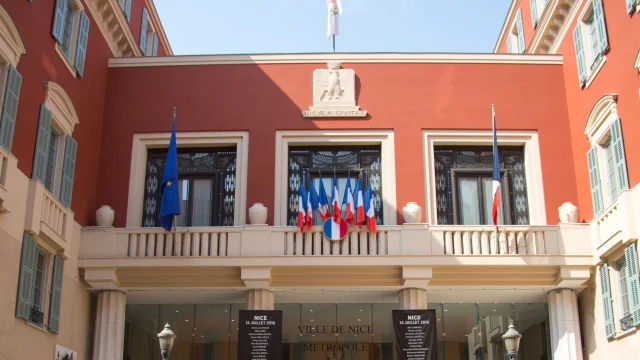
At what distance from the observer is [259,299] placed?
864 inches

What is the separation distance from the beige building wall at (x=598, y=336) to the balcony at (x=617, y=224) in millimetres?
1265

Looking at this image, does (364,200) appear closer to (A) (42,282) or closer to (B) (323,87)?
(B) (323,87)

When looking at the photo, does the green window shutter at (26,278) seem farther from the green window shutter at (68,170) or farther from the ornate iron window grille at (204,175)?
the ornate iron window grille at (204,175)

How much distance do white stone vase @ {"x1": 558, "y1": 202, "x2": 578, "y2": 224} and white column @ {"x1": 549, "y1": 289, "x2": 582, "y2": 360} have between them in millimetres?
1795

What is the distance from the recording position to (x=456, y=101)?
78.3 ft

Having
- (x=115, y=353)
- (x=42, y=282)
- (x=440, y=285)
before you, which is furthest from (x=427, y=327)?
(x=42, y=282)

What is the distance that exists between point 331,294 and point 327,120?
4816 millimetres

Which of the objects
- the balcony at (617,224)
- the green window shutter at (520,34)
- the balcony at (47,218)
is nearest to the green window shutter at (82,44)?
the balcony at (47,218)

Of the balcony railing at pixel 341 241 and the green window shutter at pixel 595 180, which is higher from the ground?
the green window shutter at pixel 595 180

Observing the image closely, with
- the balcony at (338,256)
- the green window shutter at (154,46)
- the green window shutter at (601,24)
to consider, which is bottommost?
the balcony at (338,256)

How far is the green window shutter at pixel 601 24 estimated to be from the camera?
20688mm

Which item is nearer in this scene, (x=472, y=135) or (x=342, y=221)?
(x=342, y=221)

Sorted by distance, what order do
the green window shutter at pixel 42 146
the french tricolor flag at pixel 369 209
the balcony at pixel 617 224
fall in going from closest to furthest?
the balcony at pixel 617 224, the green window shutter at pixel 42 146, the french tricolor flag at pixel 369 209

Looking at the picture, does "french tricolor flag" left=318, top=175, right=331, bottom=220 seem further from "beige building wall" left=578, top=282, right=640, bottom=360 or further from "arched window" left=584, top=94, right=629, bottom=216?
"beige building wall" left=578, top=282, right=640, bottom=360
